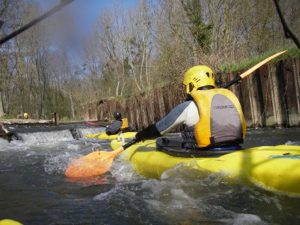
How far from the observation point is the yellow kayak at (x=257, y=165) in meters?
3.86

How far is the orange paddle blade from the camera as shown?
7.14 metres

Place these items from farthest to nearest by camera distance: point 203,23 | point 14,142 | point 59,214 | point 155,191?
point 203,23, point 14,142, point 155,191, point 59,214

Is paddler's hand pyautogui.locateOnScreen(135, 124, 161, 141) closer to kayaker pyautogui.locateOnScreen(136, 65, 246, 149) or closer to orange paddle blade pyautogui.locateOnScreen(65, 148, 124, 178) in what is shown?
kayaker pyautogui.locateOnScreen(136, 65, 246, 149)

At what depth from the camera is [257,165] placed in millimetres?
4320

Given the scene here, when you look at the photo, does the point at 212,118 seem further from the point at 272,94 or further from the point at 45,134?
the point at 45,134

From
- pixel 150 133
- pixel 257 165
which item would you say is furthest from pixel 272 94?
pixel 257 165

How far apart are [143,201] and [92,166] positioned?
2878 mm

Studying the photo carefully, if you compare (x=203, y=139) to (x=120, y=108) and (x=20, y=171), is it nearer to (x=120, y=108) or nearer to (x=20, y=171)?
(x=20, y=171)

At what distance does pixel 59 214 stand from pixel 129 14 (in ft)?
121

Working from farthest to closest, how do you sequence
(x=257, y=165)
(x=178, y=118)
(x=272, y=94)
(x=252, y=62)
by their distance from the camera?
(x=252, y=62) < (x=272, y=94) < (x=178, y=118) < (x=257, y=165)

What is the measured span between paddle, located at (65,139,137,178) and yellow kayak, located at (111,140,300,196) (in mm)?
1330

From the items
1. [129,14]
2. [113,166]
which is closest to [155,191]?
[113,166]

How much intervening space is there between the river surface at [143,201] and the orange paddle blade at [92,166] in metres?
0.24

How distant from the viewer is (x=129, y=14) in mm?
39938
